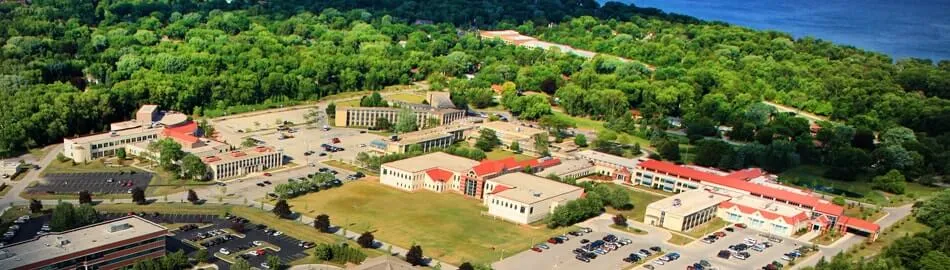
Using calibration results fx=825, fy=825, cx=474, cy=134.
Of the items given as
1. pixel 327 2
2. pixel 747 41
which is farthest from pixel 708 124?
pixel 327 2

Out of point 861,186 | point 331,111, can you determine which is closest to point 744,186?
point 861,186

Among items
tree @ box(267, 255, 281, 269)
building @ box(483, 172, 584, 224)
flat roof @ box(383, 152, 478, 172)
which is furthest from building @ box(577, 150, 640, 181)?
tree @ box(267, 255, 281, 269)

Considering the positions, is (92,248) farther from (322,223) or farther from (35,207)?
(322,223)

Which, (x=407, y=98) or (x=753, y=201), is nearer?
(x=753, y=201)

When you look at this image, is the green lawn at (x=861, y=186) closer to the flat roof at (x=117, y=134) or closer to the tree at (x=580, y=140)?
the tree at (x=580, y=140)

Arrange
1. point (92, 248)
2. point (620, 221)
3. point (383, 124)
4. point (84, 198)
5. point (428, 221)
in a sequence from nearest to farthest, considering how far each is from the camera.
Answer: point (92, 248)
point (84, 198)
point (428, 221)
point (620, 221)
point (383, 124)

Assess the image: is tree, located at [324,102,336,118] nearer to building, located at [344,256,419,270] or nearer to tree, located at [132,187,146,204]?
tree, located at [132,187,146,204]

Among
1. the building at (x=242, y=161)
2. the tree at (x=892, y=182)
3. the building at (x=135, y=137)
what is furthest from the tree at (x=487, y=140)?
the tree at (x=892, y=182)
